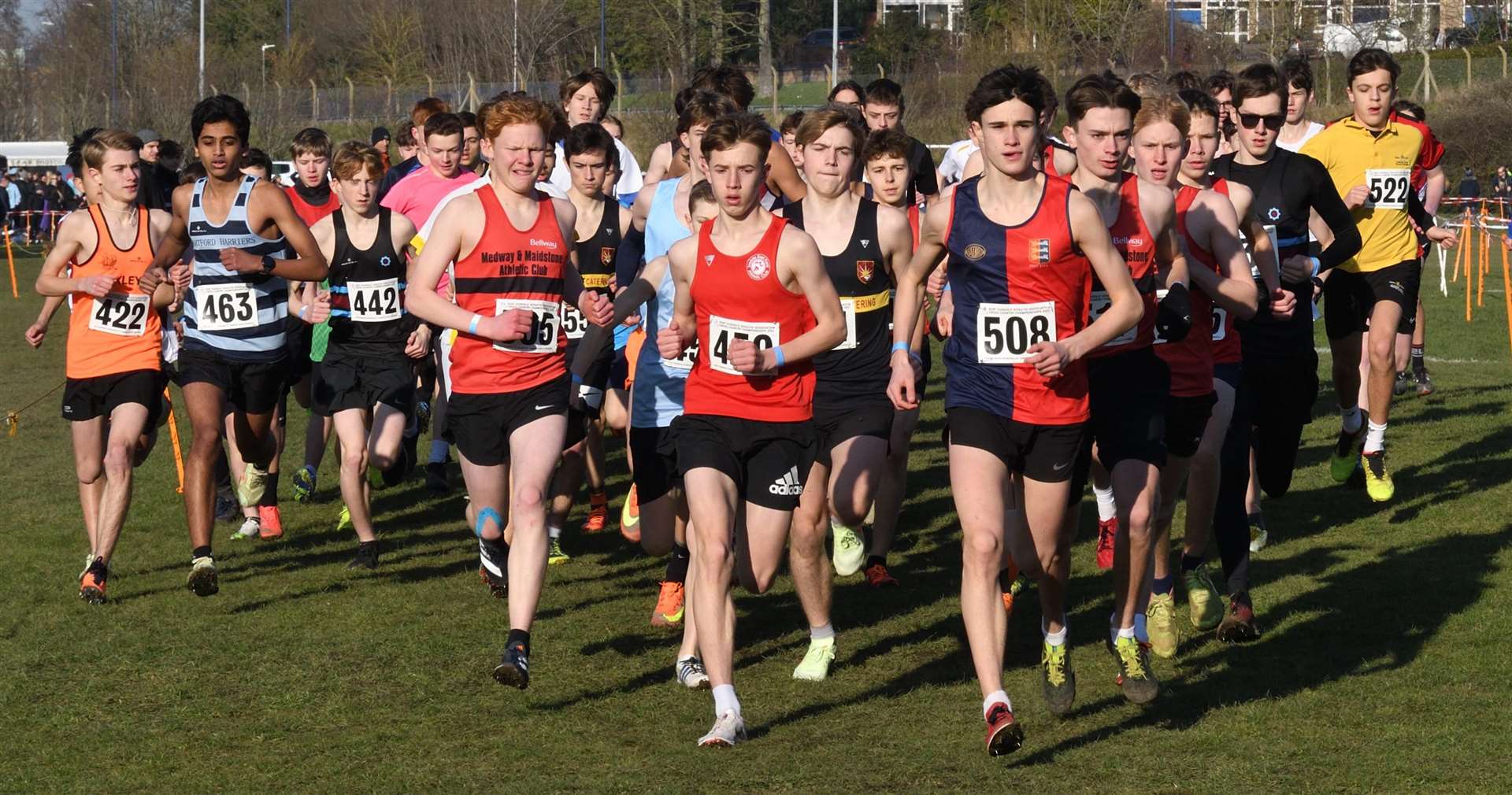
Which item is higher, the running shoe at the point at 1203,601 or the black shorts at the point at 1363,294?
the black shorts at the point at 1363,294

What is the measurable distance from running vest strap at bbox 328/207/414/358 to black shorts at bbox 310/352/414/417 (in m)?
0.06

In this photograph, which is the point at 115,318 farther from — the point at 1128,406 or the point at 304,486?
the point at 1128,406

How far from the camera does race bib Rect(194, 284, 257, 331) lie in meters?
8.76

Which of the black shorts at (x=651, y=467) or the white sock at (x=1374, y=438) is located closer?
the black shorts at (x=651, y=467)

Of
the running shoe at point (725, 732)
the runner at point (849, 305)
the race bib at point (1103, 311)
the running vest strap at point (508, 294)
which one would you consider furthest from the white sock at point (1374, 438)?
the running shoe at point (725, 732)

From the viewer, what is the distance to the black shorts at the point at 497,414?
7.05m

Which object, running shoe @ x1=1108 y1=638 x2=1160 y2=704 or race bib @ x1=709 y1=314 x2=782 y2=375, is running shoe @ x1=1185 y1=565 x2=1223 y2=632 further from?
race bib @ x1=709 y1=314 x2=782 y2=375

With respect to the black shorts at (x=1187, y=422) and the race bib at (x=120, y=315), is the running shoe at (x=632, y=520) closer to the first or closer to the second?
the race bib at (x=120, y=315)

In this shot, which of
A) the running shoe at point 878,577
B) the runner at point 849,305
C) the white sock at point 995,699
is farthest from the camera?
the running shoe at point 878,577

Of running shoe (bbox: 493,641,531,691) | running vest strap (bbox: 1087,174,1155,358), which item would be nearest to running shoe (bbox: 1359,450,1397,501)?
running vest strap (bbox: 1087,174,1155,358)

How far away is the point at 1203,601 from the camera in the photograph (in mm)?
7578

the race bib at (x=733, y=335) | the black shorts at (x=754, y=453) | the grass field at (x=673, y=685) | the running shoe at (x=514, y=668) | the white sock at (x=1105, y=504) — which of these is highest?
the race bib at (x=733, y=335)

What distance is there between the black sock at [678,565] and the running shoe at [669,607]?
0.04 m

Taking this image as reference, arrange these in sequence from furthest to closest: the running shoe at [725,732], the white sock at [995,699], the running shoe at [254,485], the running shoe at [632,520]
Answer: the running shoe at [254,485] → the running shoe at [632,520] → the running shoe at [725,732] → the white sock at [995,699]
